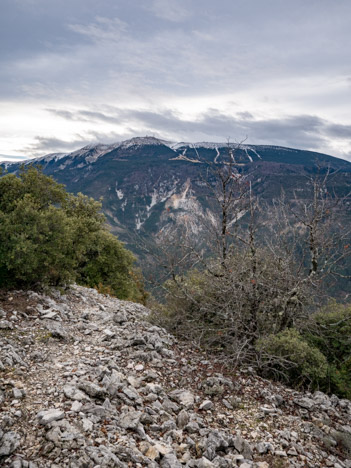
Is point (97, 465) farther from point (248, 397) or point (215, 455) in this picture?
point (248, 397)

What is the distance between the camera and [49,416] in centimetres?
588

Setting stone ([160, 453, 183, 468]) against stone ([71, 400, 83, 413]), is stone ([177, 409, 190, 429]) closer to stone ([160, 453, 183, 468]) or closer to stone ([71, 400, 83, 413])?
stone ([160, 453, 183, 468])

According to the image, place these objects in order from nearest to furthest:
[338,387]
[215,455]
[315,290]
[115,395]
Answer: [215,455], [115,395], [338,387], [315,290]

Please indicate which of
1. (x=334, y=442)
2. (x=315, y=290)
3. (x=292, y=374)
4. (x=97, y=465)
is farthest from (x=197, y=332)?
(x=97, y=465)

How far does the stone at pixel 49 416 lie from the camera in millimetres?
5797

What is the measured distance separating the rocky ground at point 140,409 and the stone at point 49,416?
2cm

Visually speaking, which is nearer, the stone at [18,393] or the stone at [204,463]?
the stone at [204,463]

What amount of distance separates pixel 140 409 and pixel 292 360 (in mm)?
5422

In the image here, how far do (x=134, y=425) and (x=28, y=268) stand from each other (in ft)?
26.3

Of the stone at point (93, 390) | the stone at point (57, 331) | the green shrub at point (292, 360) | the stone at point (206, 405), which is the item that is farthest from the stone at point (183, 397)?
the stone at point (57, 331)

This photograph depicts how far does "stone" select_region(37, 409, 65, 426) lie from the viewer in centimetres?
580

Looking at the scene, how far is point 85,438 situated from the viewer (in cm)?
558

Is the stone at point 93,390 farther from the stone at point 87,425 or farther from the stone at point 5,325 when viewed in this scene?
the stone at point 5,325

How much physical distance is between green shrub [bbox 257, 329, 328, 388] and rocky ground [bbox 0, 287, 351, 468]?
0.70 metres
